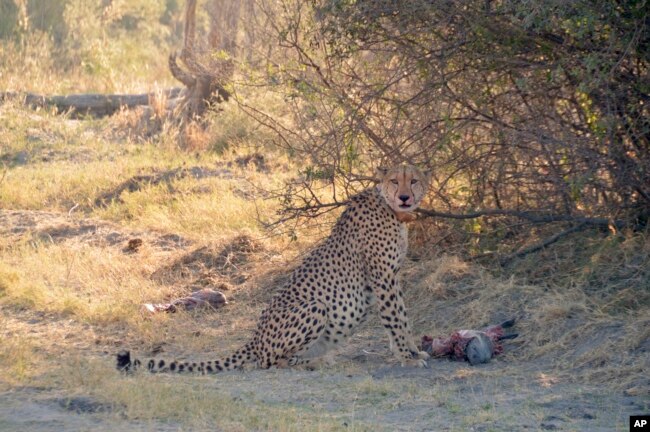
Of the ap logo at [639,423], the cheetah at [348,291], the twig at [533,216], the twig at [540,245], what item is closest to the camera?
the ap logo at [639,423]

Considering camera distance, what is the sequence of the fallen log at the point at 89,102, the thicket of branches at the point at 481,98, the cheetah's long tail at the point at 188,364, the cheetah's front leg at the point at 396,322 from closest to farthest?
1. the cheetah's long tail at the point at 188,364
2. the cheetah's front leg at the point at 396,322
3. the thicket of branches at the point at 481,98
4. the fallen log at the point at 89,102

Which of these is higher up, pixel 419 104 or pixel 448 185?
pixel 419 104

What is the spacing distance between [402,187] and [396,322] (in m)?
0.83

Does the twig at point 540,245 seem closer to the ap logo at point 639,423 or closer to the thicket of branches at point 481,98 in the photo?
the thicket of branches at point 481,98

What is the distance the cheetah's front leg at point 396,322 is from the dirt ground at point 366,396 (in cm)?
12

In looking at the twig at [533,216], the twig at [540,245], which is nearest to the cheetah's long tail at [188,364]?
the twig at [533,216]

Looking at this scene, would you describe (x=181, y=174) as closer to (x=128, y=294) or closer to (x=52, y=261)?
(x=52, y=261)

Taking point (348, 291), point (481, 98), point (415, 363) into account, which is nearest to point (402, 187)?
point (348, 291)

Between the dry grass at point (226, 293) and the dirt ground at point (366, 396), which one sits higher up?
the dry grass at point (226, 293)

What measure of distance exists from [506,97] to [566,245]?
→ 118cm

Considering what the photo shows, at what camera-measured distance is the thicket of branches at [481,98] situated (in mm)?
6242

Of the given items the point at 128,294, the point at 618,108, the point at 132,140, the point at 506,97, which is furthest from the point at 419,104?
the point at 132,140

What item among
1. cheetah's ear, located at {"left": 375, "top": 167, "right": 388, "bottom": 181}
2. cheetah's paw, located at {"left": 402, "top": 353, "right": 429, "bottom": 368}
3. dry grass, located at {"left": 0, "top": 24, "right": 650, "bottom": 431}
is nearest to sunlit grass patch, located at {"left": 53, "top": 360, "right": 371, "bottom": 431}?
dry grass, located at {"left": 0, "top": 24, "right": 650, "bottom": 431}

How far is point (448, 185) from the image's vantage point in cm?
771
